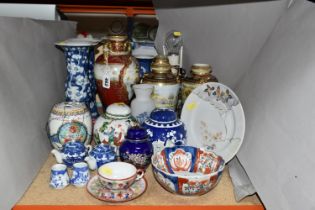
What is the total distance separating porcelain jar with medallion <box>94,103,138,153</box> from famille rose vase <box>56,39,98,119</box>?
200 millimetres

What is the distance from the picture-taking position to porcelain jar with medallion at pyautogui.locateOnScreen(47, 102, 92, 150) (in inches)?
38.2

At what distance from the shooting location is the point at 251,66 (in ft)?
3.59

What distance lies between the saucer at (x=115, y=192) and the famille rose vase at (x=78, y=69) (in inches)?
14.5

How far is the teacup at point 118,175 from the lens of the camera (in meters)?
0.79

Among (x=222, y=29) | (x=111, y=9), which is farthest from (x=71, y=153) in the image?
(x=111, y=9)

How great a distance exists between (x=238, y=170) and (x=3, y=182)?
0.54 meters

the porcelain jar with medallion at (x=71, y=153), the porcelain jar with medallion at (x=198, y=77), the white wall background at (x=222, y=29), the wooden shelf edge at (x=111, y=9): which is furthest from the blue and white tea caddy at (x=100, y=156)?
the wooden shelf edge at (x=111, y=9)

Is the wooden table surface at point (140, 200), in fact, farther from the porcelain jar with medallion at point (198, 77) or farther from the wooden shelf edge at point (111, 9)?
the wooden shelf edge at point (111, 9)

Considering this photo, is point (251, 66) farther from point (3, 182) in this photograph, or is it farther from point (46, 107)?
point (3, 182)

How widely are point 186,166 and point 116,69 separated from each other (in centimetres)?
38

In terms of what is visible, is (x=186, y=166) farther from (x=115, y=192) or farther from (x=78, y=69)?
(x=78, y=69)

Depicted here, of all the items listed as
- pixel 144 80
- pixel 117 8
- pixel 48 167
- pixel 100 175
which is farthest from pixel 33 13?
pixel 100 175

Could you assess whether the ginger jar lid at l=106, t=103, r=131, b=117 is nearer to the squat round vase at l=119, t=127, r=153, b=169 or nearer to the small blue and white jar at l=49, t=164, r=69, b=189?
the squat round vase at l=119, t=127, r=153, b=169

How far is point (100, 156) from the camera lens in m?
0.90
